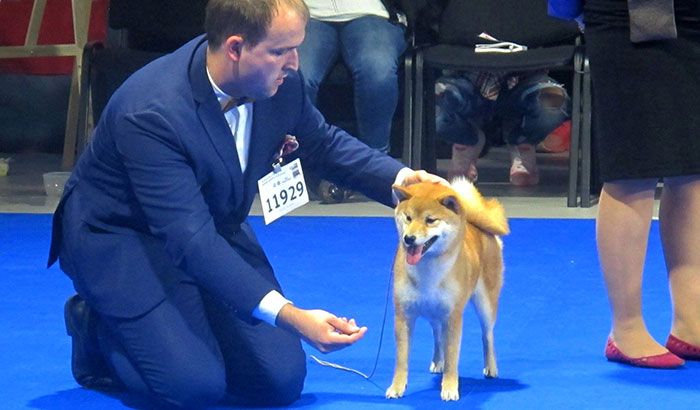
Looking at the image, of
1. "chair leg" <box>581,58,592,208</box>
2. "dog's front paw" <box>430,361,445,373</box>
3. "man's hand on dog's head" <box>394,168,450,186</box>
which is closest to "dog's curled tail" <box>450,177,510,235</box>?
"man's hand on dog's head" <box>394,168,450,186</box>

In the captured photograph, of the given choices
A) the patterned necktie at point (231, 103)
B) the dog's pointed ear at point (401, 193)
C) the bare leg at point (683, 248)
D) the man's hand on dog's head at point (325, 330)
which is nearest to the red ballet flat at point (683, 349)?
the bare leg at point (683, 248)

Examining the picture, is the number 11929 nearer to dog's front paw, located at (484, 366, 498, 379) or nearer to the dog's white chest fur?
the dog's white chest fur

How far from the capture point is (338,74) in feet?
20.3

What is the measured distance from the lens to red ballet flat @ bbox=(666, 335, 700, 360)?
3.38 m

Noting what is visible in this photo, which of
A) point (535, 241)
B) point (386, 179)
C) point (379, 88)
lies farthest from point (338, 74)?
point (386, 179)

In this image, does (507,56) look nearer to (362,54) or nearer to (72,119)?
(362,54)

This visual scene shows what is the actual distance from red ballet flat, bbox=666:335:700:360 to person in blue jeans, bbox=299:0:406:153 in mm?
2805

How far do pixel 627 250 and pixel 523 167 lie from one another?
11.2 feet

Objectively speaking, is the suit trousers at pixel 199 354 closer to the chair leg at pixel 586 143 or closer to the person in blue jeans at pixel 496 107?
the chair leg at pixel 586 143

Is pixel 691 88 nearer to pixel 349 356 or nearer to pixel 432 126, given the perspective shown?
pixel 349 356

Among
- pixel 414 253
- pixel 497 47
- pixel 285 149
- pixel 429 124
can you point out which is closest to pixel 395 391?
pixel 414 253

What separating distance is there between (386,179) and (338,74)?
311 cm

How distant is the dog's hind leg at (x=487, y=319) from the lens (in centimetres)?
318

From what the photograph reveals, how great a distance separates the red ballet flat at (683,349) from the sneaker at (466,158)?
313cm
